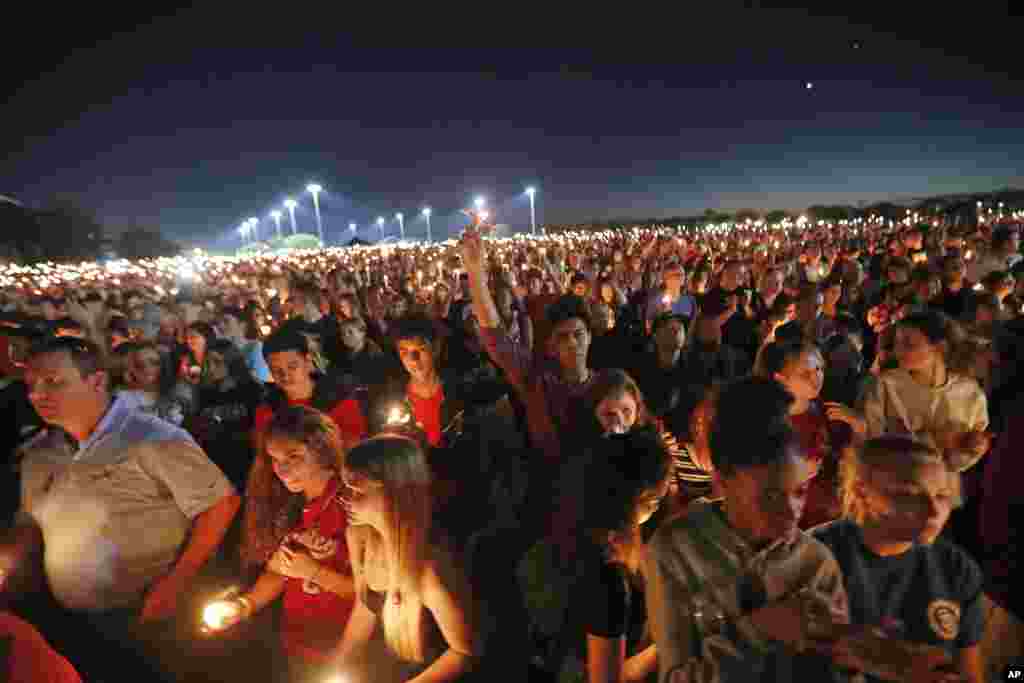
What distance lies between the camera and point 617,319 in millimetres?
8828

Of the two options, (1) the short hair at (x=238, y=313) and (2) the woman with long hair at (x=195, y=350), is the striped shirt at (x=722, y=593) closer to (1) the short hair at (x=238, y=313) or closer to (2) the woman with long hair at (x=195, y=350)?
(2) the woman with long hair at (x=195, y=350)

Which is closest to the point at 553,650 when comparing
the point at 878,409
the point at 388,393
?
the point at 878,409

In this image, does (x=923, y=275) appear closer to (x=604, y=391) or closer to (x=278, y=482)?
(x=604, y=391)

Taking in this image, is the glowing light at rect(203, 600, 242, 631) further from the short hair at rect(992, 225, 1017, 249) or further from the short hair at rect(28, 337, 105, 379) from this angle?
the short hair at rect(992, 225, 1017, 249)

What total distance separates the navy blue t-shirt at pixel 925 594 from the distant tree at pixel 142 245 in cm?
9676

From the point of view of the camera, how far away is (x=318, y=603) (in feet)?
7.93

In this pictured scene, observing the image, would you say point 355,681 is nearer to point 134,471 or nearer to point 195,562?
point 195,562

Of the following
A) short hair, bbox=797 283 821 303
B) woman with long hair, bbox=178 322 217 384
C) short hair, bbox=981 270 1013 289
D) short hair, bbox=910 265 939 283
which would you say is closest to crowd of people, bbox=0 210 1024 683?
woman with long hair, bbox=178 322 217 384

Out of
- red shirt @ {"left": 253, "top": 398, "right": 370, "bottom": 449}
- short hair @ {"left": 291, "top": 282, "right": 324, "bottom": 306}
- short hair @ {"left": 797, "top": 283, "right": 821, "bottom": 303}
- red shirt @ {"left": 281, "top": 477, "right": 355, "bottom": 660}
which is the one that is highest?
short hair @ {"left": 291, "top": 282, "right": 324, "bottom": 306}

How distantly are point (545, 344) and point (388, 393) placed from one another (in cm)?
188

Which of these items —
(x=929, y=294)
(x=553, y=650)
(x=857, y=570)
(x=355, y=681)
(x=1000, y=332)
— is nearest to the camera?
(x=857, y=570)

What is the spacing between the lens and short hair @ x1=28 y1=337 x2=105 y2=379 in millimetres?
2691

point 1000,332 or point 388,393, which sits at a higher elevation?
point 1000,332

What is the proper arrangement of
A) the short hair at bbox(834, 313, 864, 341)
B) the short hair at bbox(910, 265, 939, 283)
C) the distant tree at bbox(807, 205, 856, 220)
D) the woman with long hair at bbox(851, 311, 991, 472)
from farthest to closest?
the distant tree at bbox(807, 205, 856, 220) < the short hair at bbox(910, 265, 939, 283) < the short hair at bbox(834, 313, 864, 341) < the woman with long hair at bbox(851, 311, 991, 472)
